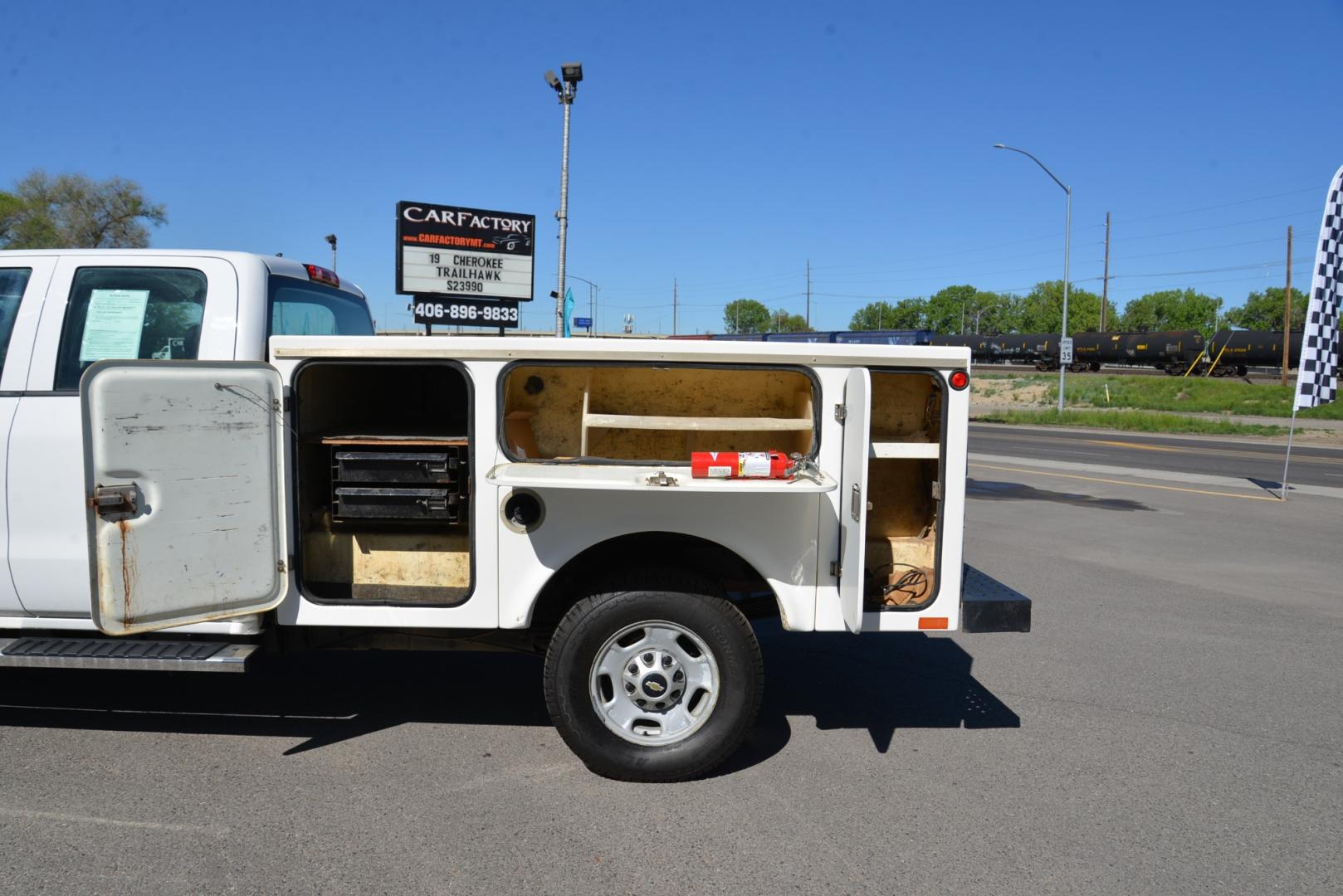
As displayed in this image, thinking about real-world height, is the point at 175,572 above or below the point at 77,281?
below

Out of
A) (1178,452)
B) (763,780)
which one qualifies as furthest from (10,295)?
(1178,452)

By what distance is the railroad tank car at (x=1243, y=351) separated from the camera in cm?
5678

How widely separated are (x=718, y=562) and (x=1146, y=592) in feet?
16.9

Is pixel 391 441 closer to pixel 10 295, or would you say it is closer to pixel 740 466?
pixel 740 466

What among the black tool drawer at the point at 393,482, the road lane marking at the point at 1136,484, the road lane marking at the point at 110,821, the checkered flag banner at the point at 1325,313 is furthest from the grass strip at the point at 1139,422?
the road lane marking at the point at 110,821

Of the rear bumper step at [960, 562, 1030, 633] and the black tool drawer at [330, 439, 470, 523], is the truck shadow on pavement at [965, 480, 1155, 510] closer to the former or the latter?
the rear bumper step at [960, 562, 1030, 633]

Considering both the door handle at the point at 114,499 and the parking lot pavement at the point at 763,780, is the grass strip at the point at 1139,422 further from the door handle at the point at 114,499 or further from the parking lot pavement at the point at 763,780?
the door handle at the point at 114,499

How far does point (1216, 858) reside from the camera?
11.6 feet

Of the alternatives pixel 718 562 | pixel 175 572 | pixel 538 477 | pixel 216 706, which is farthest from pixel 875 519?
pixel 216 706

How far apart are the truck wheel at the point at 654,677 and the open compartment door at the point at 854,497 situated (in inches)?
18.3

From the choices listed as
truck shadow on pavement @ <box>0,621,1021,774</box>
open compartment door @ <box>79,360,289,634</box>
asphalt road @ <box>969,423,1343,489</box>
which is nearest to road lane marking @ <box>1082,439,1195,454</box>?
asphalt road @ <box>969,423,1343,489</box>

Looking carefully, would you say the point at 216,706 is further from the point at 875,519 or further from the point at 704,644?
the point at 875,519

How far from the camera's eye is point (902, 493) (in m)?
4.79

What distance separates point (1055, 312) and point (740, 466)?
13852 cm
